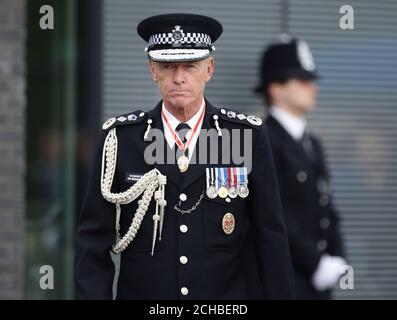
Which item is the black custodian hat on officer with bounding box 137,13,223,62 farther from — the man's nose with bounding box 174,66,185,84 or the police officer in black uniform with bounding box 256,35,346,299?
the police officer in black uniform with bounding box 256,35,346,299

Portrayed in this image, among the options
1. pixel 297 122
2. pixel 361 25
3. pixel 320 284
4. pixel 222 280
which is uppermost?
pixel 361 25

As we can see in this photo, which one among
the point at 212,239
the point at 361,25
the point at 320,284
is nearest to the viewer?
the point at 212,239

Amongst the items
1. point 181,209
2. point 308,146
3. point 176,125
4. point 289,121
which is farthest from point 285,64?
point 181,209

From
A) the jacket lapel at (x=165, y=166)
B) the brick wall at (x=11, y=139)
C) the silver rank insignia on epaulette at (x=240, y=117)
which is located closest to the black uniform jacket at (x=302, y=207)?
the silver rank insignia on epaulette at (x=240, y=117)

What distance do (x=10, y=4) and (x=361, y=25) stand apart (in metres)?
2.63

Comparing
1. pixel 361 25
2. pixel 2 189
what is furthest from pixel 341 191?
pixel 2 189

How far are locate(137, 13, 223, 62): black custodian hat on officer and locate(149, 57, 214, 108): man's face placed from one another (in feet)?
0.11

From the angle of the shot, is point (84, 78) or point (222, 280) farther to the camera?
point (84, 78)

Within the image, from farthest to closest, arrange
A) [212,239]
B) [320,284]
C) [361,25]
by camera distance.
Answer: [361,25]
[320,284]
[212,239]

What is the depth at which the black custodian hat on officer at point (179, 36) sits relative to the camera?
462 cm

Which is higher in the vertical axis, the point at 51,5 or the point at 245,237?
the point at 51,5

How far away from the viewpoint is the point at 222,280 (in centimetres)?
461

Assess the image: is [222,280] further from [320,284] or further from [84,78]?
[84,78]
